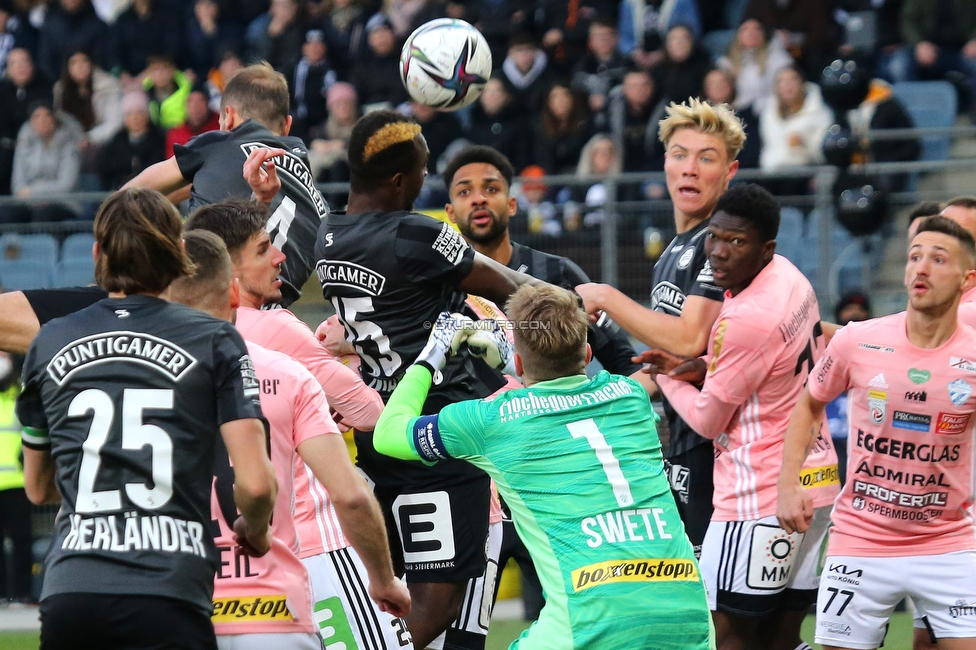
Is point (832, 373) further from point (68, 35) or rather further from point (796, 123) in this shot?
point (68, 35)

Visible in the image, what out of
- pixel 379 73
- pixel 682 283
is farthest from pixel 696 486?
pixel 379 73

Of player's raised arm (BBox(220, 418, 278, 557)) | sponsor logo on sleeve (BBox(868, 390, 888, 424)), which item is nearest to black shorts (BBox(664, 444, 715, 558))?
sponsor logo on sleeve (BBox(868, 390, 888, 424))

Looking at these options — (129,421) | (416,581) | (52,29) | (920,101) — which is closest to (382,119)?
(416,581)

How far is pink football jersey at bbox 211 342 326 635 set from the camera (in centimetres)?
455

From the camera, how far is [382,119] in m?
6.02

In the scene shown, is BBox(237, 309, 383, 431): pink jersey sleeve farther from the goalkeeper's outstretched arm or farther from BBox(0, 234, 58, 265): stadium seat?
BBox(0, 234, 58, 265): stadium seat

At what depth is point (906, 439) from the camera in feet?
19.1

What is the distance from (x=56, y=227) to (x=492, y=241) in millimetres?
6810

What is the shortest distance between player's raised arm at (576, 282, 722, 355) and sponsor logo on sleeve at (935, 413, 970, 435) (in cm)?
120

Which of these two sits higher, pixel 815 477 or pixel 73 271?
pixel 73 271

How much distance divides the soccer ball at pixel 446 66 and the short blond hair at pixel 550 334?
8.35ft

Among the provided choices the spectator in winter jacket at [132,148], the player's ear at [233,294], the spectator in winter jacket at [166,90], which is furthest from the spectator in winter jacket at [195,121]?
the player's ear at [233,294]

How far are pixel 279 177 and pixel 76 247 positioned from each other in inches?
277

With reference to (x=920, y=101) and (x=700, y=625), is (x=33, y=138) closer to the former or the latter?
(x=920, y=101)
